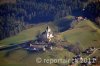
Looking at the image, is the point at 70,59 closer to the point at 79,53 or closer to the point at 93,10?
the point at 79,53

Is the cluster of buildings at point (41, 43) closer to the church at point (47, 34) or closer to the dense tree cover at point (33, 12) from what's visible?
the church at point (47, 34)

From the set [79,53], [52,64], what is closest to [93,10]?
[79,53]

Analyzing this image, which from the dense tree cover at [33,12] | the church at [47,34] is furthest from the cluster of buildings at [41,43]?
the dense tree cover at [33,12]

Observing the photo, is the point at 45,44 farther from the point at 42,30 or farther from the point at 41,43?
the point at 42,30

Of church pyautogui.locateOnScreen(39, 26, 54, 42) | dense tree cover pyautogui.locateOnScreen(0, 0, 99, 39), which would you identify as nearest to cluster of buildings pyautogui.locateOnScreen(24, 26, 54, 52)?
church pyautogui.locateOnScreen(39, 26, 54, 42)

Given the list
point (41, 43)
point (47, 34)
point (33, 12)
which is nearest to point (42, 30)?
point (47, 34)
